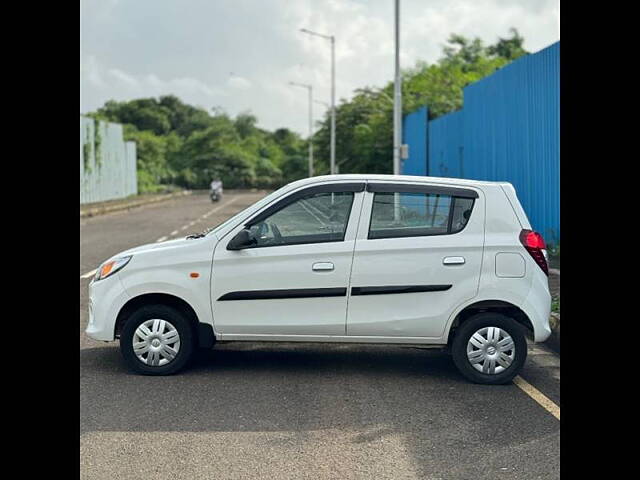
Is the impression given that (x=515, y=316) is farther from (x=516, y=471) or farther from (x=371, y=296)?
(x=516, y=471)

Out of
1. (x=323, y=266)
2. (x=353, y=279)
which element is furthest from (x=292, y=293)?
(x=353, y=279)

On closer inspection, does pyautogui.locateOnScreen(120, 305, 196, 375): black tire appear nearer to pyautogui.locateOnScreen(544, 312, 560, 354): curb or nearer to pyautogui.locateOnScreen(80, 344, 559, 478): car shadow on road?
pyautogui.locateOnScreen(80, 344, 559, 478): car shadow on road

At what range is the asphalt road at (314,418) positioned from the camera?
527 cm

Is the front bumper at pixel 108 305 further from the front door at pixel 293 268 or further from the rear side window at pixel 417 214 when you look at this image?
the rear side window at pixel 417 214

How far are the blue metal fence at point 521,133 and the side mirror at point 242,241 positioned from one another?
9.81m

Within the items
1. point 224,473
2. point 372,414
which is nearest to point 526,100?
point 372,414

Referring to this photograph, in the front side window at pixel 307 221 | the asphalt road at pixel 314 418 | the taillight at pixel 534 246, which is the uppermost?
the front side window at pixel 307 221

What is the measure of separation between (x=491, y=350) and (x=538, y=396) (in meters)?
0.54

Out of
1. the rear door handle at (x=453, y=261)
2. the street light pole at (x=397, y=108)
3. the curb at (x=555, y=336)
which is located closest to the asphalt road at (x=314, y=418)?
the curb at (x=555, y=336)

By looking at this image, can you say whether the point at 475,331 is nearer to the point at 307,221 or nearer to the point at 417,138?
the point at 307,221

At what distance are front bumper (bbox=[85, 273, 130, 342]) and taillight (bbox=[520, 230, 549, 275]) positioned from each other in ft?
10.3
